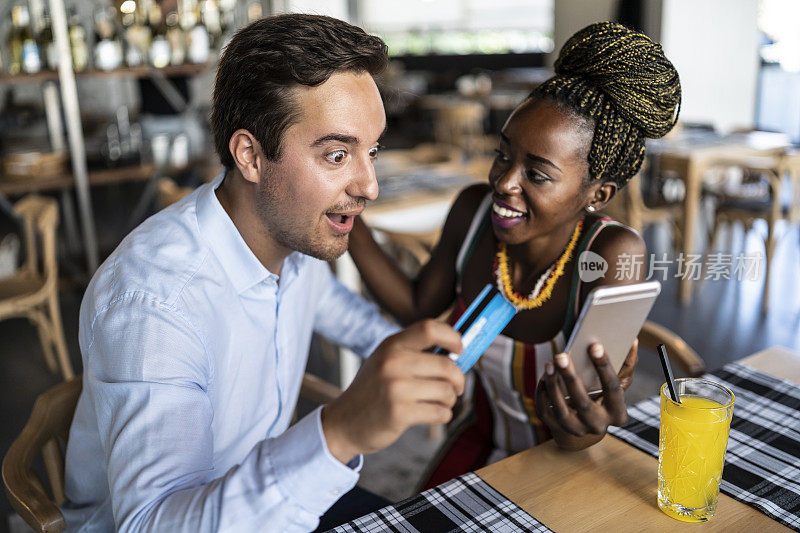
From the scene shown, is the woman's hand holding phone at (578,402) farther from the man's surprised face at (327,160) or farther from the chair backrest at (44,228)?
the chair backrest at (44,228)

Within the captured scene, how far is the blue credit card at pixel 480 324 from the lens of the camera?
2.41ft

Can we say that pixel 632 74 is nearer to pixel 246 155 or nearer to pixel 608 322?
pixel 608 322

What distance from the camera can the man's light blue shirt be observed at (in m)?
0.76

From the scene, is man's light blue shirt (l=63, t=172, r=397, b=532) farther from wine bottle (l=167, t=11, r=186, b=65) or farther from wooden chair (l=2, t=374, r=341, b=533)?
wine bottle (l=167, t=11, r=186, b=65)

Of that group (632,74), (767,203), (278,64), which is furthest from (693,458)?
(767,203)

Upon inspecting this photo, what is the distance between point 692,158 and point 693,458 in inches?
129

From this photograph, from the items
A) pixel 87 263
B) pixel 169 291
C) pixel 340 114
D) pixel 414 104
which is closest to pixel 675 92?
pixel 340 114

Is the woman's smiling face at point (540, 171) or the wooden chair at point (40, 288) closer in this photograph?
the woman's smiling face at point (540, 171)

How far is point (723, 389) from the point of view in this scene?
0.90 metres

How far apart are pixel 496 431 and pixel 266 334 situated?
19.9 inches

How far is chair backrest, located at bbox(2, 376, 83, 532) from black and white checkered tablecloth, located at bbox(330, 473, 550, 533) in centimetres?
47

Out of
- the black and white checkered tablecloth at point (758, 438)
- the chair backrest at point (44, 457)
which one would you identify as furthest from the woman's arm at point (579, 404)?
the chair backrest at point (44, 457)

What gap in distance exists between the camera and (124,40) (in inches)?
153

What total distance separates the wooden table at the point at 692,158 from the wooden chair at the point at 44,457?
322 centimetres
